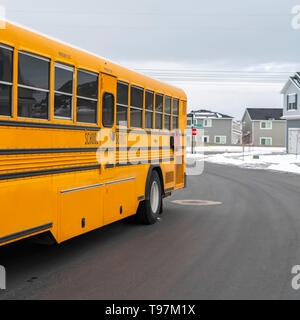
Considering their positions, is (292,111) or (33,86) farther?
(292,111)

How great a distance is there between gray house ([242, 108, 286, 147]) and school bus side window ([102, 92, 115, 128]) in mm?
75423

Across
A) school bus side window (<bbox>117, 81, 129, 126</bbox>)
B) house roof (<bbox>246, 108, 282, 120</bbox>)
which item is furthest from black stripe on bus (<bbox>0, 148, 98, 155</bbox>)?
house roof (<bbox>246, 108, 282, 120</bbox>)

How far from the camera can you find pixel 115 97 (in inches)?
321

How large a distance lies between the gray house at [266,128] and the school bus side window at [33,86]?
3050 inches

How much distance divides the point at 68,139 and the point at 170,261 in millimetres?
2366

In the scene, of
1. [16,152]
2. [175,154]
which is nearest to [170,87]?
[175,154]

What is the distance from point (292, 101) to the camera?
47.9 meters

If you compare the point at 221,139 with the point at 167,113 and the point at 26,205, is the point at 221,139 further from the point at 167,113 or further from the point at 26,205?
the point at 26,205

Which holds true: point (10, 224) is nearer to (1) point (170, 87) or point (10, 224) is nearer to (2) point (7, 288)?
(2) point (7, 288)

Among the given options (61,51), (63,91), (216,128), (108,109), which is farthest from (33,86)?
(216,128)

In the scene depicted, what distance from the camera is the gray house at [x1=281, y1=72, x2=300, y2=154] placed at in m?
46.4

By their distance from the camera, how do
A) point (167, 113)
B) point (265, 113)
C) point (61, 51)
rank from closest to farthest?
point (61, 51) → point (167, 113) → point (265, 113)

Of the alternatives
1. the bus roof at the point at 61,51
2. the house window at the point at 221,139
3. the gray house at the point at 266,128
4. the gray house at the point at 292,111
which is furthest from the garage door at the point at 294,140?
the bus roof at the point at 61,51
